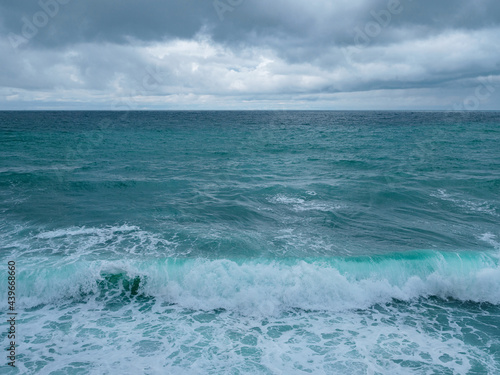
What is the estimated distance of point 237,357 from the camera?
8.37m

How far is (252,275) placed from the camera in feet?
38.2

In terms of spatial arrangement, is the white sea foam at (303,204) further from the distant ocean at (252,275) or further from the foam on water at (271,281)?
the foam on water at (271,281)

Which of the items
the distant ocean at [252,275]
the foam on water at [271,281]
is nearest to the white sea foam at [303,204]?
the distant ocean at [252,275]

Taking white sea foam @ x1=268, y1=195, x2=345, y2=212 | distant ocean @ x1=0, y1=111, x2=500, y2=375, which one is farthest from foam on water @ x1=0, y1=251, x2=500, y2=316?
white sea foam @ x1=268, y1=195, x2=345, y2=212

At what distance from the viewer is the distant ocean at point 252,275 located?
8477 millimetres

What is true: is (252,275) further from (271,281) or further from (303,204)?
(303,204)

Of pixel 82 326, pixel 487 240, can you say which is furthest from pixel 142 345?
pixel 487 240

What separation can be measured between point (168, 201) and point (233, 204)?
4065mm

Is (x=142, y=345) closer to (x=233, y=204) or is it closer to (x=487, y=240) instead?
(x=233, y=204)

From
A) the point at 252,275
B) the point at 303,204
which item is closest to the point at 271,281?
the point at 252,275

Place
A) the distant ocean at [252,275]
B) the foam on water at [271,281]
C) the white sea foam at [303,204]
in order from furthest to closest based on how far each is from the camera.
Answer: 1. the white sea foam at [303,204]
2. the foam on water at [271,281]
3. the distant ocean at [252,275]

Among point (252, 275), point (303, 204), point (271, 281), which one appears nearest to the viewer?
point (271, 281)

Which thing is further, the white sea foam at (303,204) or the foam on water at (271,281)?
the white sea foam at (303,204)

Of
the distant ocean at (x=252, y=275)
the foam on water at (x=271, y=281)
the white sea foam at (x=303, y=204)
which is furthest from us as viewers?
the white sea foam at (x=303, y=204)
